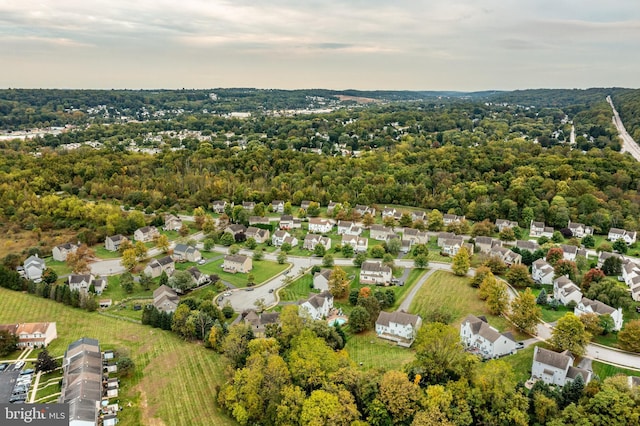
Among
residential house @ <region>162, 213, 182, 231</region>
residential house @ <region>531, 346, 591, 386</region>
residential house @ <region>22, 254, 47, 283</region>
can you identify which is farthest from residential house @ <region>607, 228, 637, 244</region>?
residential house @ <region>22, 254, 47, 283</region>

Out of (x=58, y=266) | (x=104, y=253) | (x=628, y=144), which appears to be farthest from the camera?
(x=628, y=144)

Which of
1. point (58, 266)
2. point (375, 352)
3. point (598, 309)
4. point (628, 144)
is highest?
point (628, 144)

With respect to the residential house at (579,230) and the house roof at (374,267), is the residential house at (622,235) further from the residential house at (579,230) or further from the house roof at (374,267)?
the house roof at (374,267)

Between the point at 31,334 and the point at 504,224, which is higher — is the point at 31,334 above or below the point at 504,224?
below

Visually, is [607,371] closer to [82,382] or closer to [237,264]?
[82,382]

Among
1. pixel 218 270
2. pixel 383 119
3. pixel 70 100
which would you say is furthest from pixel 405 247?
pixel 70 100

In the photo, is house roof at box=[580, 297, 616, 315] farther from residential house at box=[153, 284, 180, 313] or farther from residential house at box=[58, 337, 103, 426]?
residential house at box=[58, 337, 103, 426]

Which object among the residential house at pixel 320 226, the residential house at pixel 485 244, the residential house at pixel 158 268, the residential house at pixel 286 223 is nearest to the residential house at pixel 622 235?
the residential house at pixel 485 244

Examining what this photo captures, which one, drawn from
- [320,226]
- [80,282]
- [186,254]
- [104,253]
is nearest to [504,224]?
[320,226]
